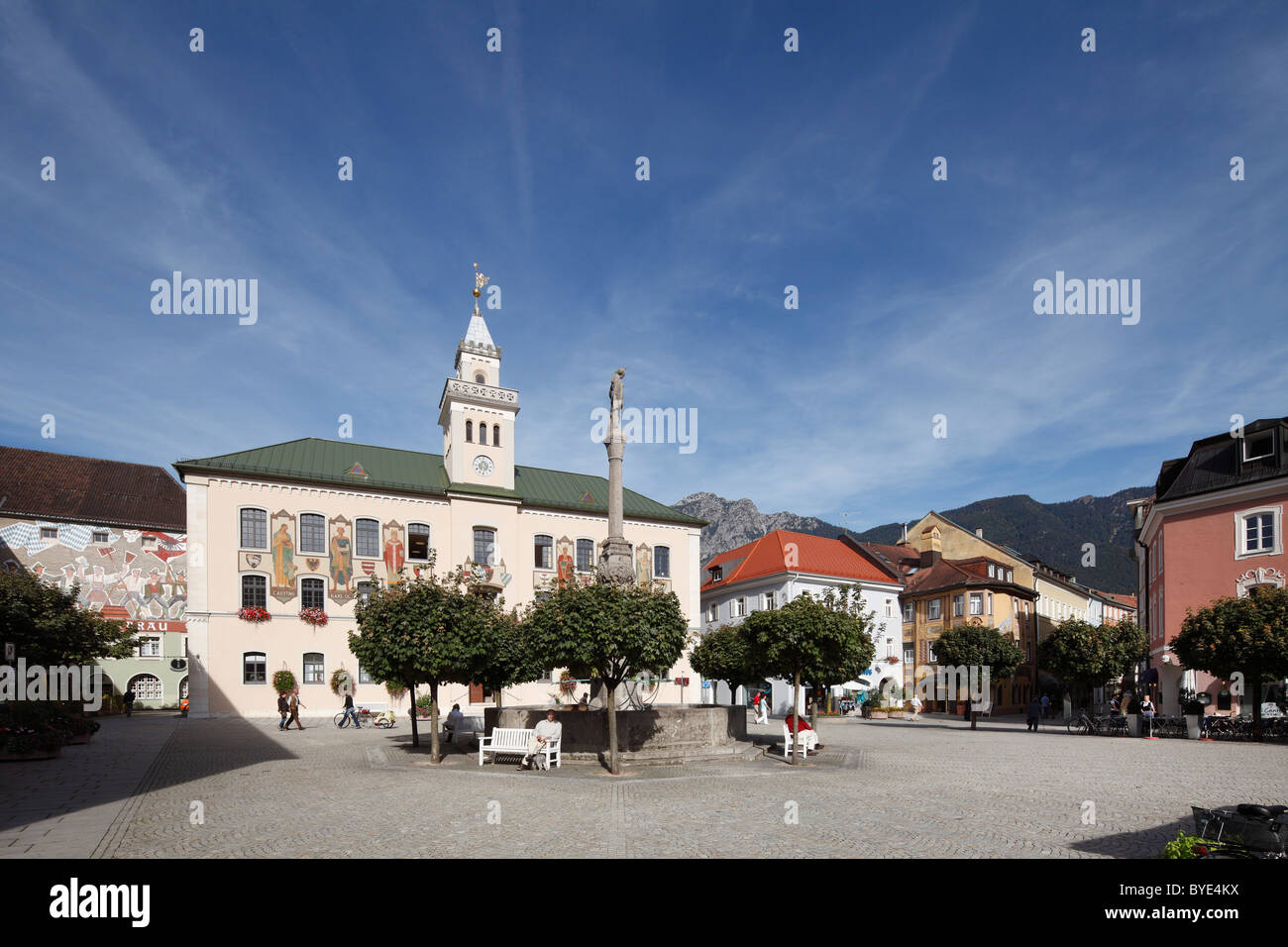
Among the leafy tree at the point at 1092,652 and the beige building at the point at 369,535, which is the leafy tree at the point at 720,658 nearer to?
the beige building at the point at 369,535

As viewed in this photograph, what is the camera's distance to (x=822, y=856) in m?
8.70

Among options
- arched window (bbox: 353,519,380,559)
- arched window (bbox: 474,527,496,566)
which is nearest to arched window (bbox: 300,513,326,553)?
arched window (bbox: 353,519,380,559)

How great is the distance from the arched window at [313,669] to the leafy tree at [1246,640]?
3611cm

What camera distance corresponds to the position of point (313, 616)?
37844 mm

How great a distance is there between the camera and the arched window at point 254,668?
3622cm

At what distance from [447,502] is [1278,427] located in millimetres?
38240

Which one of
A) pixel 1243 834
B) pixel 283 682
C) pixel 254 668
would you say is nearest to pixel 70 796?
pixel 1243 834

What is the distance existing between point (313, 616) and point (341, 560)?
10.2ft

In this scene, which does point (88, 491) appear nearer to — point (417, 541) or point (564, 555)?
point (417, 541)

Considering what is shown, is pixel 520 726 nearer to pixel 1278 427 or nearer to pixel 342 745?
pixel 342 745

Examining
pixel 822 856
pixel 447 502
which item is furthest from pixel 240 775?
pixel 447 502

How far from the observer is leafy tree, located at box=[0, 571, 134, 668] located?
25.0m

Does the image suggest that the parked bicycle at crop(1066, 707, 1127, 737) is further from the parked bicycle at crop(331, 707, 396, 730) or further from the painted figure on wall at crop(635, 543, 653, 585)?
the parked bicycle at crop(331, 707, 396, 730)
